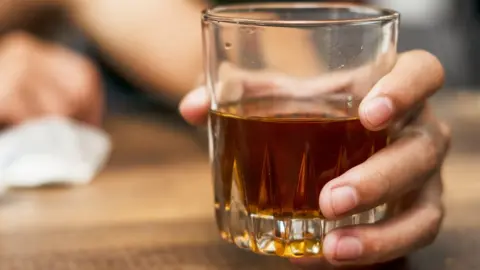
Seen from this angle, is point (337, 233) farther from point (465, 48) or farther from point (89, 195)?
point (465, 48)

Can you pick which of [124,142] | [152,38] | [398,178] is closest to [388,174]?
[398,178]

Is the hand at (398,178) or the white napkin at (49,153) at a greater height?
the hand at (398,178)

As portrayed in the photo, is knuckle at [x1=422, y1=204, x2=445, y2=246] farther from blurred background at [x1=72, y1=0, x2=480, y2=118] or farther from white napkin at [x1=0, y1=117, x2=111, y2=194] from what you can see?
blurred background at [x1=72, y1=0, x2=480, y2=118]

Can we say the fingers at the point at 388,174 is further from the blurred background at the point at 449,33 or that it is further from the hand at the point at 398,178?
the blurred background at the point at 449,33

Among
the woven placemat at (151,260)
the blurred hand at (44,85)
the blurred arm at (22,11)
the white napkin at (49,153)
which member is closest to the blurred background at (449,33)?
the blurred arm at (22,11)

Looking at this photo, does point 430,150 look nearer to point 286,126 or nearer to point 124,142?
point 286,126

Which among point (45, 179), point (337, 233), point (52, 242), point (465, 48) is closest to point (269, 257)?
point (337, 233)
